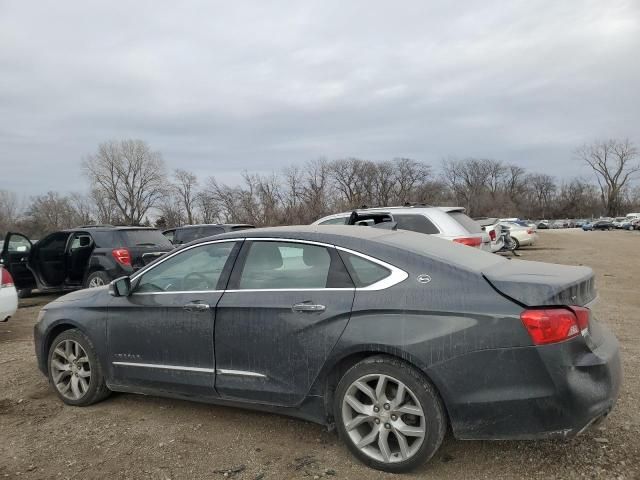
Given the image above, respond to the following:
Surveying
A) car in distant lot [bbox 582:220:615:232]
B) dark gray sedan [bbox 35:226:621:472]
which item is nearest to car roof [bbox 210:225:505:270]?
dark gray sedan [bbox 35:226:621:472]

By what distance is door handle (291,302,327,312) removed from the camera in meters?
3.31

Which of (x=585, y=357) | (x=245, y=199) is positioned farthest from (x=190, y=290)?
(x=245, y=199)

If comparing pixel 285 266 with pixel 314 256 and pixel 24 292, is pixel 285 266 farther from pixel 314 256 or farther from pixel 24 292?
pixel 24 292

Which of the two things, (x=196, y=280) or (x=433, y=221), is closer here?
(x=196, y=280)

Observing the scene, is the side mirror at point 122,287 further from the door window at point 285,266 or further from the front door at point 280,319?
the door window at point 285,266

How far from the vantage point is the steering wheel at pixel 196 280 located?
3.93 m

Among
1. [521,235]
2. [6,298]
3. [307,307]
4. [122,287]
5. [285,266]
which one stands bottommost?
[521,235]

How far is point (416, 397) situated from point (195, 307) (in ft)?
5.64

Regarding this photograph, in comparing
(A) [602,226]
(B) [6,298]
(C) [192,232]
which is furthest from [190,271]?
(A) [602,226]

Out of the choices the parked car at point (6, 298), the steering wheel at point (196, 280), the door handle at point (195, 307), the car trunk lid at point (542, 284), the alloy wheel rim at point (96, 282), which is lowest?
the alloy wheel rim at point (96, 282)

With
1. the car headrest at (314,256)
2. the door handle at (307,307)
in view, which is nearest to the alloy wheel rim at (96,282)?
the car headrest at (314,256)

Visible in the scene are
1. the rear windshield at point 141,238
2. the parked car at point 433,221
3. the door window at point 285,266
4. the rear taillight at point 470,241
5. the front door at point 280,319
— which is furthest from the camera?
the rear windshield at point 141,238

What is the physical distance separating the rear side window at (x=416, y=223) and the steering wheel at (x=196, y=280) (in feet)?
17.9

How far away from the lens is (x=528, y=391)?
282 centimetres
